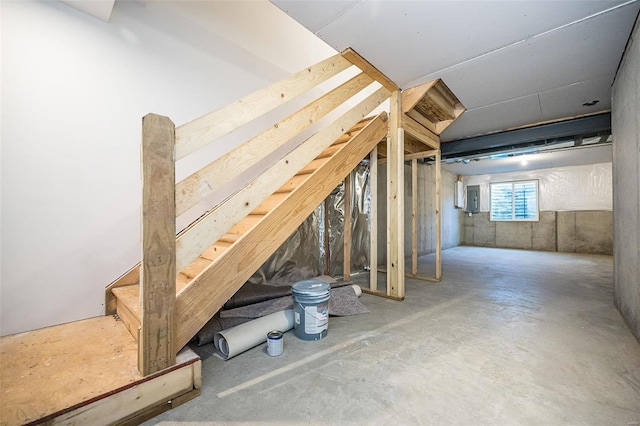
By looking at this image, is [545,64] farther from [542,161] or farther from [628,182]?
[542,161]

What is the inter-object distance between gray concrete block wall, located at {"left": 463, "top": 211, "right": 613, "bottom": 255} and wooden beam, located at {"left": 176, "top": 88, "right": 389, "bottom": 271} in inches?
316

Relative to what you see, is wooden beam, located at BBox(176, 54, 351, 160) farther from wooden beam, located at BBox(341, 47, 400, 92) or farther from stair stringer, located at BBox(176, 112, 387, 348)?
stair stringer, located at BBox(176, 112, 387, 348)

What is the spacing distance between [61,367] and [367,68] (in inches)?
118

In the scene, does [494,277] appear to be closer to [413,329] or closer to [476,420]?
[413,329]

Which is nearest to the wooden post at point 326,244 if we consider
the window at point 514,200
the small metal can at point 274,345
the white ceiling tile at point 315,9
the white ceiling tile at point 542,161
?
the small metal can at point 274,345

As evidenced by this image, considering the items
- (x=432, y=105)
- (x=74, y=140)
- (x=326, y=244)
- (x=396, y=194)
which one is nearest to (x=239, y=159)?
(x=74, y=140)

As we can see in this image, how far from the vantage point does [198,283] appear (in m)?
1.42

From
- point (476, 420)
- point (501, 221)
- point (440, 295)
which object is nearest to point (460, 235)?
point (501, 221)

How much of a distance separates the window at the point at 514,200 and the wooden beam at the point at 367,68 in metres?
7.21

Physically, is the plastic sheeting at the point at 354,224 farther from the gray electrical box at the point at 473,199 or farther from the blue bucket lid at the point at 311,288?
the gray electrical box at the point at 473,199

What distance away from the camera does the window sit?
25.6ft

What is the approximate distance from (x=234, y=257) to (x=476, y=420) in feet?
4.70

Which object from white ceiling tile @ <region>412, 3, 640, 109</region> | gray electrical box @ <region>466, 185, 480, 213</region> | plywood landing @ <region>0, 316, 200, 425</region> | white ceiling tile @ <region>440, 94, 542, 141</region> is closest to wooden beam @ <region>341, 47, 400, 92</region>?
white ceiling tile @ <region>412, 3, 640, 109</region>

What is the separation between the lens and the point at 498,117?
378 centimetres
